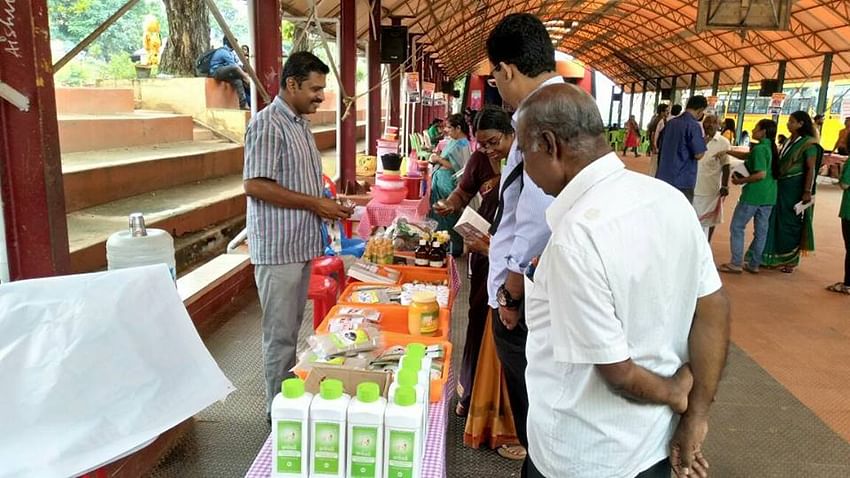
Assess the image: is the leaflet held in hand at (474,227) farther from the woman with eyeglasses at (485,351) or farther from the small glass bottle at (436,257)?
the small glass bottle at (436,257)

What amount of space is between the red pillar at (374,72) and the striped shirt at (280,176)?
644cm

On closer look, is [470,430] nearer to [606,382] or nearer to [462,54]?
[606,382]

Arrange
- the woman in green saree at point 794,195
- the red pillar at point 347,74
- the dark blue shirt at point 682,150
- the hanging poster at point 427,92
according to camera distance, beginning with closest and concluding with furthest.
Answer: the woman in green saree at point 794,195
the dark blue shirt at point 682,150
the red pillar at point 347,74
the hanging poster at point 427,92

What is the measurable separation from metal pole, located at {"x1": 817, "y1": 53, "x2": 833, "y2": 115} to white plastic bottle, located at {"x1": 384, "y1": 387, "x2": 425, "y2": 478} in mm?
19829

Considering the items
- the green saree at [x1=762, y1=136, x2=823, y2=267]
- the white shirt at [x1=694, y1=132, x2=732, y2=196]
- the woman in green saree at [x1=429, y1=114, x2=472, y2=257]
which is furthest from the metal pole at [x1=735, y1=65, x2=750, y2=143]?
the woman in green saree at [x1=429, y1=114, x2=472, y2=257]

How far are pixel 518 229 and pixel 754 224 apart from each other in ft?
→ 16.1

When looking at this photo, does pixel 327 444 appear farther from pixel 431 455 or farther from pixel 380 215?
pixel 380 215

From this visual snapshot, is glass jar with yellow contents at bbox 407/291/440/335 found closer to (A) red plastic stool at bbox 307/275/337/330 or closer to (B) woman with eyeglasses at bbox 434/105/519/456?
(B) woman with eyeglasses at bbox 434/105/519/456

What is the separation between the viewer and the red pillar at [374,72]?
8.93 meters

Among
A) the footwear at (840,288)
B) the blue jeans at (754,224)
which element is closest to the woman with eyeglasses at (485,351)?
the blue jeans at (754,224)

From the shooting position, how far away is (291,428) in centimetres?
128

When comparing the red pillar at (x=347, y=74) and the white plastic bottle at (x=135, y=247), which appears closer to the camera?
the white plastic bottle at (x=135, y=247)

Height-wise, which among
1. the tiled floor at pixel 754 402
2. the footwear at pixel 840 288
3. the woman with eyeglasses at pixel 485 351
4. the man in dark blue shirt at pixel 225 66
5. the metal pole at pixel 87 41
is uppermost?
the man in dark blue shirt at pixel 225 66

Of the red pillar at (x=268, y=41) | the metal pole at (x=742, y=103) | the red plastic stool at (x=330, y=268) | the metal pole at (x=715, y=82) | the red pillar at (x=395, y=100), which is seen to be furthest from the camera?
the metal pole at (x=715, y=82)
